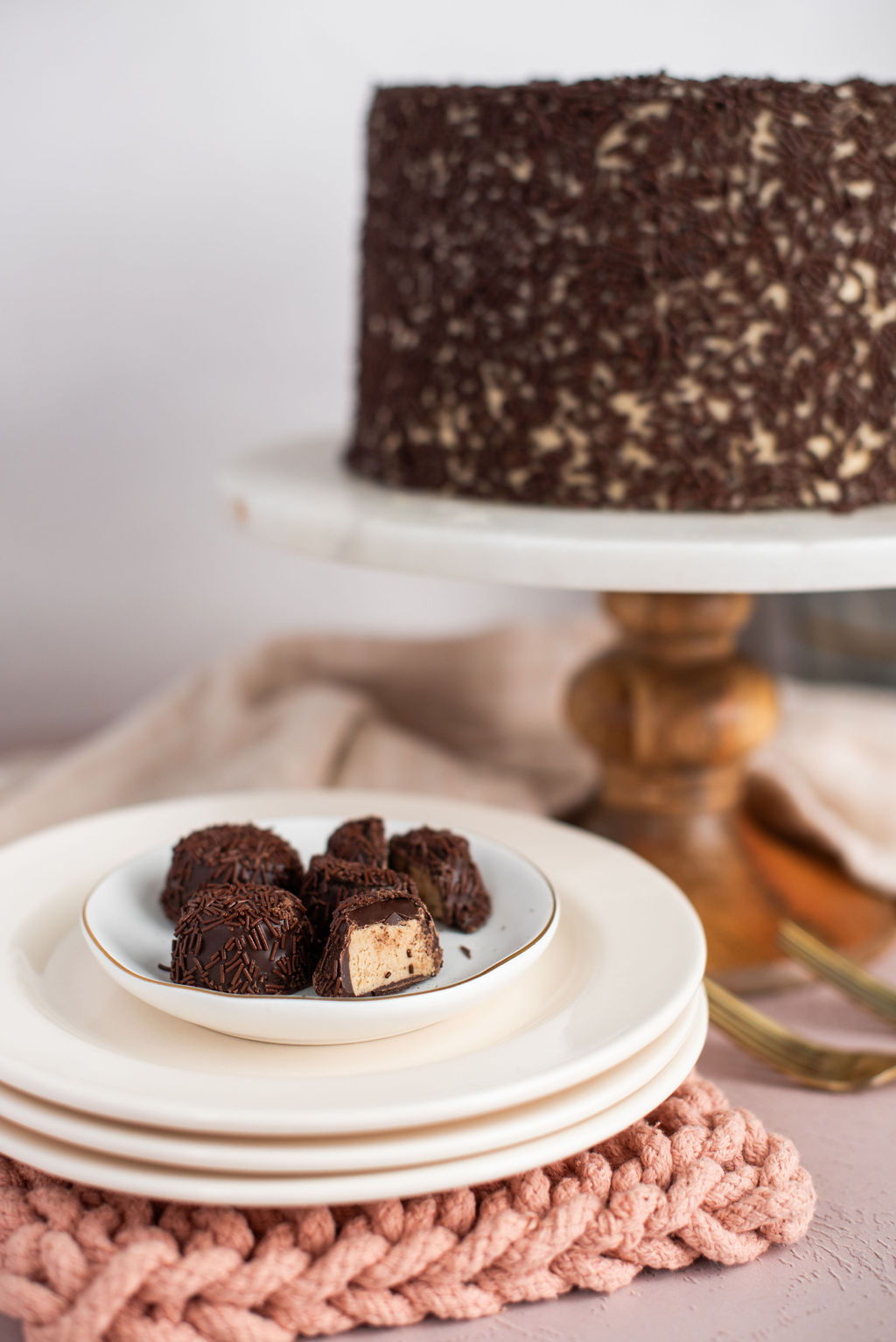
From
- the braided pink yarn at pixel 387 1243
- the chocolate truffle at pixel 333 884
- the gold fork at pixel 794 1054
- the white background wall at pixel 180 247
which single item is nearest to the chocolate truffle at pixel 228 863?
the chocolate truffle at pixel 333 884

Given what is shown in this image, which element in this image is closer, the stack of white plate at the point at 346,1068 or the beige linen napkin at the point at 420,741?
the stack of white plate at the point at 346,1068

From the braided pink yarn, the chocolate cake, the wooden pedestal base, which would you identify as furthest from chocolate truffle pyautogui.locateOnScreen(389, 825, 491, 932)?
the wooden pedestal base

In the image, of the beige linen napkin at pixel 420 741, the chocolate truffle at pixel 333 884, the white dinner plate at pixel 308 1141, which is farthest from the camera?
the beige linen napkin at pixel 420 741

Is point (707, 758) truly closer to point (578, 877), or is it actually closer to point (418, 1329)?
point (578, 877)

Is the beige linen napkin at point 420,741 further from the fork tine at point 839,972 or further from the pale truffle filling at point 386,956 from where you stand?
the pale truffle filling at point 386,956

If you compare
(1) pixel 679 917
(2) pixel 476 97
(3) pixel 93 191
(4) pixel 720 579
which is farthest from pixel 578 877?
(3) pixel 93 191
